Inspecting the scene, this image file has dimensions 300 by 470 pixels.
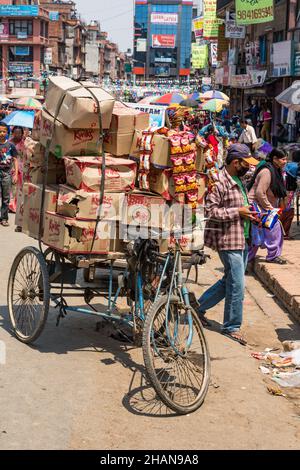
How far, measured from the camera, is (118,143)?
6.23 meters

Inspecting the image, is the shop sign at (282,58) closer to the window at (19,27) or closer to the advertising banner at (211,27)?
the advertising banner at (211,27)

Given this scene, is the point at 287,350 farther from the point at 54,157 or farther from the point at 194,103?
the point at 194,103

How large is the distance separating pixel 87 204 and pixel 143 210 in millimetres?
461

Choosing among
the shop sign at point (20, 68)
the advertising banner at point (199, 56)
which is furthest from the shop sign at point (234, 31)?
the shop sign at point (20, 68)

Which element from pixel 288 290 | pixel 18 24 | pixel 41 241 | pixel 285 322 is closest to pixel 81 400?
pixel 41 241

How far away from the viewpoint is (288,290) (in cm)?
854

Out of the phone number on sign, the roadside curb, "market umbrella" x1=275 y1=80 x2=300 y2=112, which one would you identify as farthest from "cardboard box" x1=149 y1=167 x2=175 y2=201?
the phone number on sign

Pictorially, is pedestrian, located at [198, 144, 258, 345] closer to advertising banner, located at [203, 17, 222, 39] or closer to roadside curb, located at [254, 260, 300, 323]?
roadside curb, located at [254, 260, 300, 323]

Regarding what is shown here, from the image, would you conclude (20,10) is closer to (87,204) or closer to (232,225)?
(232,225)

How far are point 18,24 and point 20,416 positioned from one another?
9924cm

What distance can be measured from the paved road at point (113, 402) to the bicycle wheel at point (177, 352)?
14 cm

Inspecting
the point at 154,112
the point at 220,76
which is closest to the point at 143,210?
the point at 154,112

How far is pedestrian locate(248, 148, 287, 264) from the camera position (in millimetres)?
9711

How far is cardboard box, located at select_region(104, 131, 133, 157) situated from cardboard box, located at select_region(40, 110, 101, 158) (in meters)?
0.14
